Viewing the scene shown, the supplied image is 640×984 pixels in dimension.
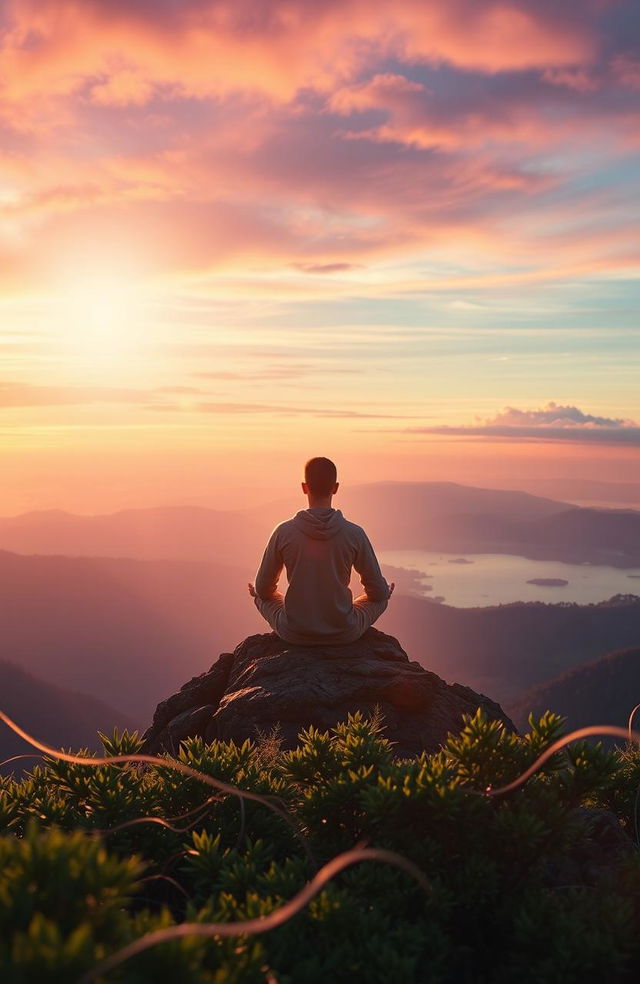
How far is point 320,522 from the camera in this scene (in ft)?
31.9

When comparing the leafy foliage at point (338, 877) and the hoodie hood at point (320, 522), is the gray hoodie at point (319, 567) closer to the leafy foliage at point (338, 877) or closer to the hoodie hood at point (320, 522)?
the hoodie hood at point (320, 522)

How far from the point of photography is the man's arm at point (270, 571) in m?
9.98

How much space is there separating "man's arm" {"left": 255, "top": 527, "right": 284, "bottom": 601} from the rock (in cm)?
73

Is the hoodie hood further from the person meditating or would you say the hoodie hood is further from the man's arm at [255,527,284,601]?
the man's arm at [255,527,284,601]

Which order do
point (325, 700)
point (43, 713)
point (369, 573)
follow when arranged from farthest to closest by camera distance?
point (43, 713)
point (369, 573)
point (325, 700)

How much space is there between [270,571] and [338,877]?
6147 millimetres

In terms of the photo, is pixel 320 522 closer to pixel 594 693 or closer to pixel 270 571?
pixel 270 571

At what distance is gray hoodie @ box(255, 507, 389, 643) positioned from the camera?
979 cm

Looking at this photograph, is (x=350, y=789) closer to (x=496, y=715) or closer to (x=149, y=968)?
(x=149, y=968)

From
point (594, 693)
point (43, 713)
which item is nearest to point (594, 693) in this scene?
point (594, 693)

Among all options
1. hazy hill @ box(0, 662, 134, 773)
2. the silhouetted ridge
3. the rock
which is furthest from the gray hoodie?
hazy hill @ box(0, 662, 134, 773)

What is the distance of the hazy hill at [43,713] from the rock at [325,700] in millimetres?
149181

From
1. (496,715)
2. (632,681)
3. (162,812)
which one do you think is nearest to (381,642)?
(496,715)

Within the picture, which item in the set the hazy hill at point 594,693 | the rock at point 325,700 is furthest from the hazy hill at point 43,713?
the rock at point 325,700
